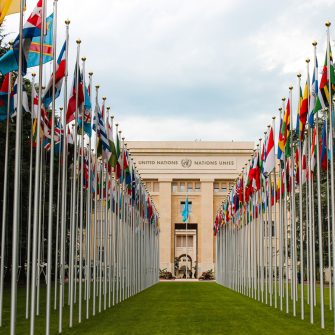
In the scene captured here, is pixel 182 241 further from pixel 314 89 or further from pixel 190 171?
pixel 314 89

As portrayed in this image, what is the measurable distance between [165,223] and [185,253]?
34.2 ft

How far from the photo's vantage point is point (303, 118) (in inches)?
882

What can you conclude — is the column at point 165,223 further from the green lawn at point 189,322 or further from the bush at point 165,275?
the green lawn at point 189,322

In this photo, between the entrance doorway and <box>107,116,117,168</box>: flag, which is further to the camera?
the entrance doorway

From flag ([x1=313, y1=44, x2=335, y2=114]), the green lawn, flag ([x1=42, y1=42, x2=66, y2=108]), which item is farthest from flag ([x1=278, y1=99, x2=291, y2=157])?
flag ([x1=42, y1=42, x2=66, y2=108])

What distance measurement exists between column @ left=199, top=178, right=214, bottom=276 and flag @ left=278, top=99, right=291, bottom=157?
222 feet

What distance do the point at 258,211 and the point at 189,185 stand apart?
60.1m

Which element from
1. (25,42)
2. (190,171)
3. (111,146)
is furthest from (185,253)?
(25,42)

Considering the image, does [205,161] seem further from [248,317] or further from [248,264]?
[248,317]

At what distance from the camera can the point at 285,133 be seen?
25031 millimetres

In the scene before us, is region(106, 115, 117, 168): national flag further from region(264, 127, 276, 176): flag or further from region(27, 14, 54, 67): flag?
region(27, 14, 54, 67): flag

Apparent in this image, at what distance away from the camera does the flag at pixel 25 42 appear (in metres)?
15.9

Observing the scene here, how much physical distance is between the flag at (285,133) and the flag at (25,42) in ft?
36.0

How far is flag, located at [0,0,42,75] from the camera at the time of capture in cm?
1587
